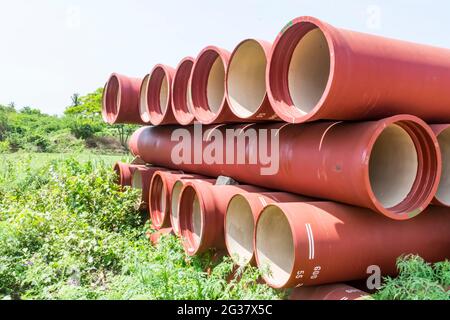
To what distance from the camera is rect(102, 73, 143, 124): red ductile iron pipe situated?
20.5 ft

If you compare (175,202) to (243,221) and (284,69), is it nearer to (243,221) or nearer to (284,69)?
(243,221)

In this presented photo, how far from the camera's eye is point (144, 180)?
240 inches

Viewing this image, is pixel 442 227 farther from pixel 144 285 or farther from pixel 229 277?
pixel 144 285

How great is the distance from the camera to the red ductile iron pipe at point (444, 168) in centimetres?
280

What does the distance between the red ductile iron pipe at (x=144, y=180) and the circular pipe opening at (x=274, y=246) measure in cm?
310

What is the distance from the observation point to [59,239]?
4.09 m

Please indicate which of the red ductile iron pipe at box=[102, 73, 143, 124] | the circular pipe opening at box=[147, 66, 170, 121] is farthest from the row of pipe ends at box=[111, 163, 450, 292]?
the red ductile iron pipe at box=[102, 73, 143, 124]

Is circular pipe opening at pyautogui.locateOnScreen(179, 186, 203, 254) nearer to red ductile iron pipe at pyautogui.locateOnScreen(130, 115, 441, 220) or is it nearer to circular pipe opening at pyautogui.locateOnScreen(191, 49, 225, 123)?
circular pipe opening at pyautogui.locateOnScreen(191, 49, 225, 123)

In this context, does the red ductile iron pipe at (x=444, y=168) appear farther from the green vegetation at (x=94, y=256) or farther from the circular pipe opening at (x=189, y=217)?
the circular pipe opening at (x=189, y=217)
